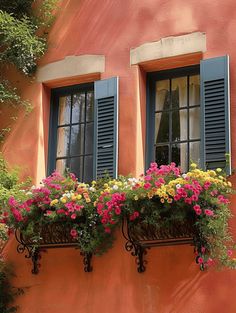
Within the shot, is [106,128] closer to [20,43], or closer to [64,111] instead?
[64,111]

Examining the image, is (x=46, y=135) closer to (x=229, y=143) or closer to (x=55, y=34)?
(x=55, y=34)

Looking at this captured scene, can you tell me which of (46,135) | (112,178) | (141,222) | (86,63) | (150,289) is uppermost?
(86,63)

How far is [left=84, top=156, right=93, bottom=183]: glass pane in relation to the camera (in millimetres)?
7867

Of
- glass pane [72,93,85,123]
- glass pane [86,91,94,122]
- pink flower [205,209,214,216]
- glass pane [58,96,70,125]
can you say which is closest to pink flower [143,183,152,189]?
pink flower [205,209,214,216]

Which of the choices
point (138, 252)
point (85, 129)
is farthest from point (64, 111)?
point (138, 252)

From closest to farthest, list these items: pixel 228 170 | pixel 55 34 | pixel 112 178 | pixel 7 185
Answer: pixel 228 170, pixel 112 178, pixel 7 185, pixel 55 34

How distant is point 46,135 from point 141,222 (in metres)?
2.32

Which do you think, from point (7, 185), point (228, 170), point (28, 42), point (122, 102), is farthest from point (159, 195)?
point (28, 42)

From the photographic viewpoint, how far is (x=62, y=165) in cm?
818

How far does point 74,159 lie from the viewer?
810cm

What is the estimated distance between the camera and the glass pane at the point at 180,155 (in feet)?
24.1

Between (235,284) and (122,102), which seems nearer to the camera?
(235,284)

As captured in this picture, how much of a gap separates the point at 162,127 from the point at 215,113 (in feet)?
3.02

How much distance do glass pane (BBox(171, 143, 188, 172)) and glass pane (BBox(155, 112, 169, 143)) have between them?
17 cm
